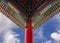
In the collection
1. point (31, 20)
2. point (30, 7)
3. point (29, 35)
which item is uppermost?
point (30, 7)

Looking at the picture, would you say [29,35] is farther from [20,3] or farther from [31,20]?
[20,3]

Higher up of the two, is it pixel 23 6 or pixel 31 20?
pixel 23 6

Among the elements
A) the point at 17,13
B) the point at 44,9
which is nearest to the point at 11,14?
the point at 17,13

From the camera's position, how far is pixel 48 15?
18078 mm

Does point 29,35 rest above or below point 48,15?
below

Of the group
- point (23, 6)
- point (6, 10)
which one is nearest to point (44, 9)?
point (23, 6)

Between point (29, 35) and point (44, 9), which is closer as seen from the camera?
point (29, 35)

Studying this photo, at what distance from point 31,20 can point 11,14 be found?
1.92m

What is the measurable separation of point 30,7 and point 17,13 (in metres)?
1.37

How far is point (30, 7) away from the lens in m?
18.4

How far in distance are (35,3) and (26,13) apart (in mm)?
1266

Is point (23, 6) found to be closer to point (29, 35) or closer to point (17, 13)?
point (17, 13)

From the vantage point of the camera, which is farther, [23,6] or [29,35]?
[23,6]

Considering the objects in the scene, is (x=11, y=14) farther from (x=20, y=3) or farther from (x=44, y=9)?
(x=44, y=9)
